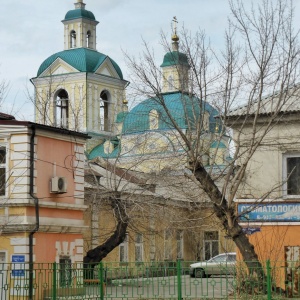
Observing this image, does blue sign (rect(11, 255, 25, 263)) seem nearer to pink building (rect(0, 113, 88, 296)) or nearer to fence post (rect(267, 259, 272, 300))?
pink building (rect(0, 113, 88, 296))

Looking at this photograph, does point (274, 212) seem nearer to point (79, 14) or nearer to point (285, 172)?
point (285, 172)

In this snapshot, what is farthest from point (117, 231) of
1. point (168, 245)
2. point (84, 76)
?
point (84, 76)

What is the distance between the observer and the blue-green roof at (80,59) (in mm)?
65312

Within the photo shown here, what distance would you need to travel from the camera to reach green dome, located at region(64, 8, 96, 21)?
2660 inches

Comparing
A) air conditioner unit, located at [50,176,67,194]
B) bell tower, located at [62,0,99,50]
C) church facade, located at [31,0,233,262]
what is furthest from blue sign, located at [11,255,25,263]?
bell tower, located at [62,0,99,50]

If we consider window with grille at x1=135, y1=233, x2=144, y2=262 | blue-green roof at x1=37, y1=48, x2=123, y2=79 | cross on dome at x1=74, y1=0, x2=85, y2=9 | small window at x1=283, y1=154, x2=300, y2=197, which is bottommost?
window with grille at x1=135, y1=233, x2=144, y2=262

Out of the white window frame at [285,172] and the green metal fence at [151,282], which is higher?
the white window frame at [285,172]

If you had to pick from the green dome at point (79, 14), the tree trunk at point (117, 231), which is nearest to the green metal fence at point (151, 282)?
the tree trunk at point (117, 231)

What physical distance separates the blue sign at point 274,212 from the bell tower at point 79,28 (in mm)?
44813

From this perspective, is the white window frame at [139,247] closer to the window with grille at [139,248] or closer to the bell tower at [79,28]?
the window with grille at [139,248]

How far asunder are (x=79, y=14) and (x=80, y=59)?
4.22 metres

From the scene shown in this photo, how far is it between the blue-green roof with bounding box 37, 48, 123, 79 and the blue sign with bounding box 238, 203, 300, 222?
42.6 m

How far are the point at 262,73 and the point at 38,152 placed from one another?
7770 millimetres

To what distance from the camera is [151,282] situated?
2075 cm
